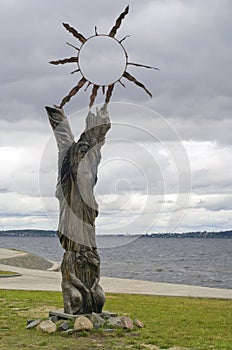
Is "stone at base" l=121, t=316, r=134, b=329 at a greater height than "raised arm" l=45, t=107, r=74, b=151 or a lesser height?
lesser

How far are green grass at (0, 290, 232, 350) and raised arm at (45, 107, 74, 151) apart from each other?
15.1 ft

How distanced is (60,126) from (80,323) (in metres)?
4.92

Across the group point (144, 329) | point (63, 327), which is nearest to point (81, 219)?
point (63, 327)

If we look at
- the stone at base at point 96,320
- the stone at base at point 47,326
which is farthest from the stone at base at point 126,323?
the stone at base at point 47,326

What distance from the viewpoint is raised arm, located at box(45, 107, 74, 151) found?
50.0ft

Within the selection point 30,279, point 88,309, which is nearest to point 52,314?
point 88,309

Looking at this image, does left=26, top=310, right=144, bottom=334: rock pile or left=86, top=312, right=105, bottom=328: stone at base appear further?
left=86, top=312, right=105, bottom=328: stone at base

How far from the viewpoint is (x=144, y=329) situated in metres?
14.1

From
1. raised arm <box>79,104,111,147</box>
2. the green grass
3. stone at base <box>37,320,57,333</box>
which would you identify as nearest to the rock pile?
stone at base <box>37,320,57,333</box>

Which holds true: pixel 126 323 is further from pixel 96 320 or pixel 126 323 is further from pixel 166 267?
pixel 166 267

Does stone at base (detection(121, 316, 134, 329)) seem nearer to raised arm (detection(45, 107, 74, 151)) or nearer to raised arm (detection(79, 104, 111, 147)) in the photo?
raised arm (detection(79, 104, 111, 147))

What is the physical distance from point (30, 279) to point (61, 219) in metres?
19.9

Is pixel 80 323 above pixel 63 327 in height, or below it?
above

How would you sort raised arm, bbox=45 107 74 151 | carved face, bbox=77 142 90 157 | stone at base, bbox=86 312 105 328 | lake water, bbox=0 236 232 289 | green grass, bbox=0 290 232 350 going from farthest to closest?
lake water, bbox=0 236 232 289, raised arm, bbox=45 107 74 151, carved face, bbox=77 142 90 157, stone at base, bbox=86 312 105 328, green grass, bbox=0 290 232 350
